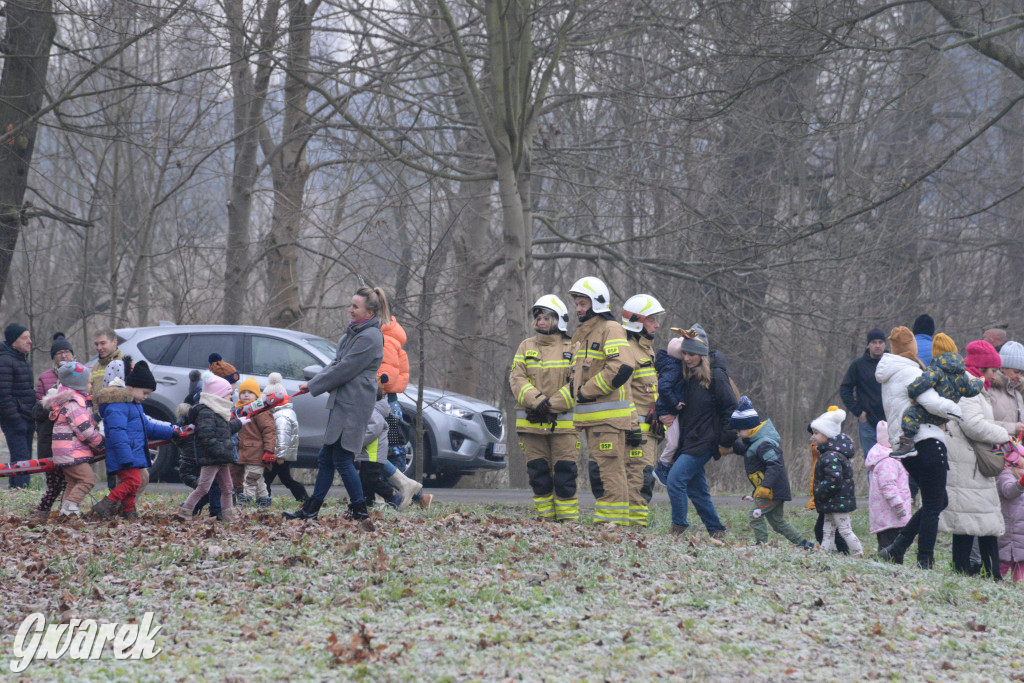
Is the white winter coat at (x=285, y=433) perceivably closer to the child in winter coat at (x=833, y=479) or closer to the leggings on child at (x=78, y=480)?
the leggings on child at (x=78, y=480)

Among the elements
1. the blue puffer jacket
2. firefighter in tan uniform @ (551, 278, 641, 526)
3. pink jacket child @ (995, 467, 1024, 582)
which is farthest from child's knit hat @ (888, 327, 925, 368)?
the blue puffer jacket

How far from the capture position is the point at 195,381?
10.8 metres

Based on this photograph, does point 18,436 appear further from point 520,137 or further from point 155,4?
point 520,137

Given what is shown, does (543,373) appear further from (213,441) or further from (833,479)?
(213,441)

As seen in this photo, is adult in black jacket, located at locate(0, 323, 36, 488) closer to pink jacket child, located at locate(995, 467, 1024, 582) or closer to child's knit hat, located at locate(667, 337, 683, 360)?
child's knit hat, located at locate(667, 337, 683, 360)

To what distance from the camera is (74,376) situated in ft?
27.9

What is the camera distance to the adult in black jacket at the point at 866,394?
12312 millimetres

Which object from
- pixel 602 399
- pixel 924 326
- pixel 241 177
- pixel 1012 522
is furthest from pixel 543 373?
pixel 241 177

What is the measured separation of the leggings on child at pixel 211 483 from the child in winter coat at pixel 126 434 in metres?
0.44

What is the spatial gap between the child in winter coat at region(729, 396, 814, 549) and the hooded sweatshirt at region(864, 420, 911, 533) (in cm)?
63

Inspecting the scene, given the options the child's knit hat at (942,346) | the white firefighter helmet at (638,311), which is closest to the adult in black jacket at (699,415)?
the white firefighter helmet at (638,311)

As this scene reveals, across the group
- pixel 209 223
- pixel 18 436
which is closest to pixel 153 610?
pixel 18 436

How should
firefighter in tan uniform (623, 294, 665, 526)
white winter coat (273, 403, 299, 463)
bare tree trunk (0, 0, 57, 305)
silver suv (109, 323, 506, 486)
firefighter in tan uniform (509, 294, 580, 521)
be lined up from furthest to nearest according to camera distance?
silver suv (109, 323, 506, 486) < bare tree trunk (0, 0, 57, 305) < white winter coat (273, 403, 299, 463) < firefighter in tan uniform (623, 294, 665, 526) < firefighter in tan uniform (509, 294, 580, 521)

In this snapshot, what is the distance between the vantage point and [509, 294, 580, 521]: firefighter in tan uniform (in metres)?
8.76
